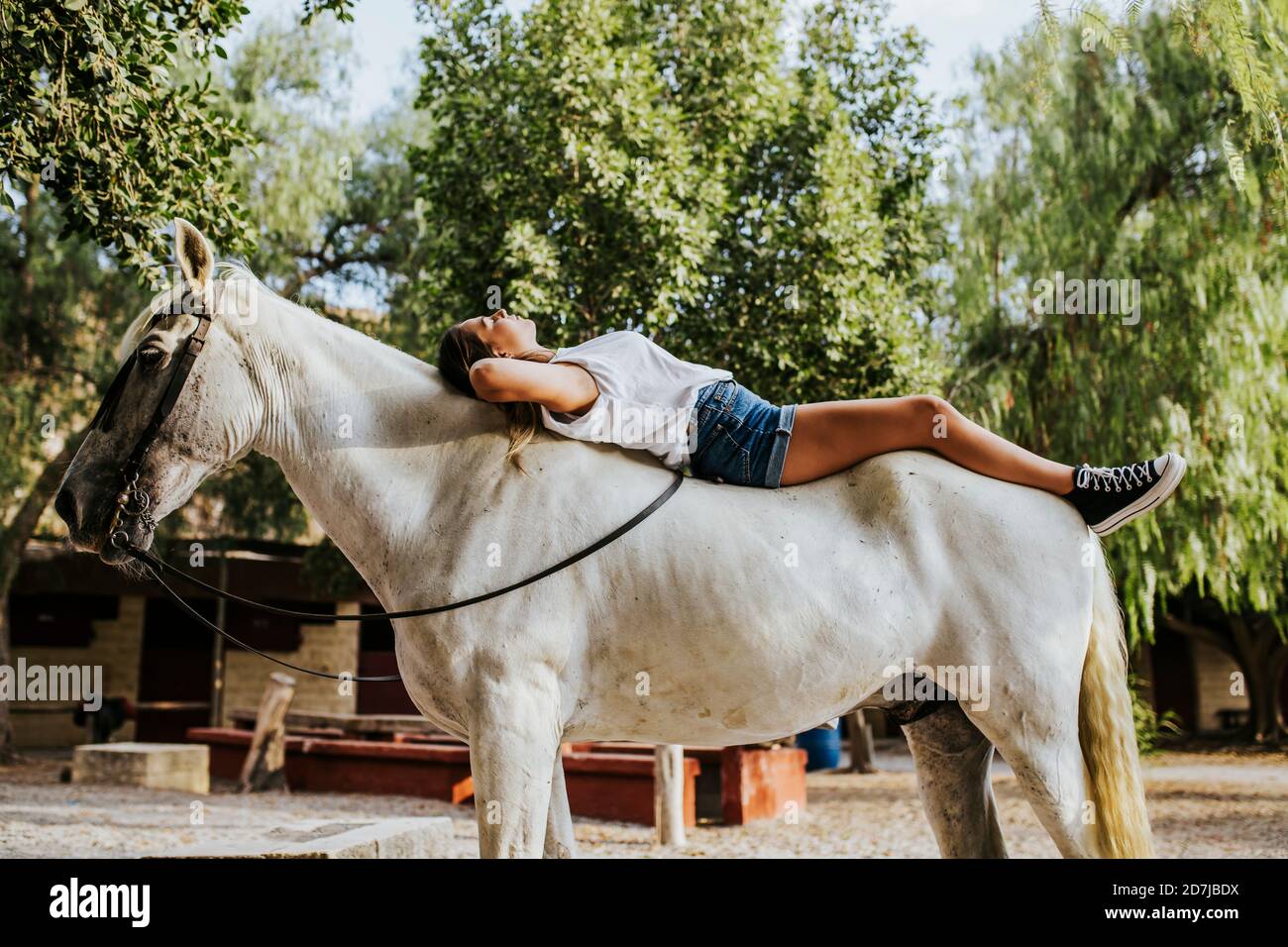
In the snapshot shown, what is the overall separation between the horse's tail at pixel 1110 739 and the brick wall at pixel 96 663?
19.3 metres

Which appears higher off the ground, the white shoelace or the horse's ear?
the horse's ear

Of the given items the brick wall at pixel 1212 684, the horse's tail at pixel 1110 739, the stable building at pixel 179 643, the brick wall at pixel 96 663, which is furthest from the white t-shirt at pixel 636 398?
the brick wall at pixel 1212 684

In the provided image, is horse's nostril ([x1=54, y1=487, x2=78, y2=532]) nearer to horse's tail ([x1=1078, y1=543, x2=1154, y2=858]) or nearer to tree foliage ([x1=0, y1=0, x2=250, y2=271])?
horse's tail ([x1=1078, y1=543, x2=1154, y2=858])

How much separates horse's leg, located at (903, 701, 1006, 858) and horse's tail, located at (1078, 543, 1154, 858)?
33 cm

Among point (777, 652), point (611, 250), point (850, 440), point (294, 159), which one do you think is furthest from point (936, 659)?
point (294, 159)

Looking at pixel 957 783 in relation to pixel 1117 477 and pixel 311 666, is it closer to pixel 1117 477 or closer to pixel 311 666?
pixel 1117 477

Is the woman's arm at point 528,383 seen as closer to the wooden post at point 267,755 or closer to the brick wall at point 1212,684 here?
the wooden post at point 267,755

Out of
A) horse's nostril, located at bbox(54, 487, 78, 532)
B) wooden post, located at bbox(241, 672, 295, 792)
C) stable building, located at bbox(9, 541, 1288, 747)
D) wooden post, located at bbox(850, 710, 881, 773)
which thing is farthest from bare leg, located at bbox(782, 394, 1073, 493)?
stable building, located at bbox(9, 541, 1288, 747)

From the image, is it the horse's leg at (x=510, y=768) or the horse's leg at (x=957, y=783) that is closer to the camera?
the horse's leg at (x=510, y=768)

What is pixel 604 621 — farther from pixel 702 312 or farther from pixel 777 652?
pixel 702 312

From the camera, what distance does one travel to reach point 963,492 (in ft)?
8.52

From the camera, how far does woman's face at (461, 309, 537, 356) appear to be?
272 centimetres

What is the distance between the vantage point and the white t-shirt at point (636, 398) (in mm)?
2604

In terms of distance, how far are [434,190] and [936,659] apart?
6.93 metres
